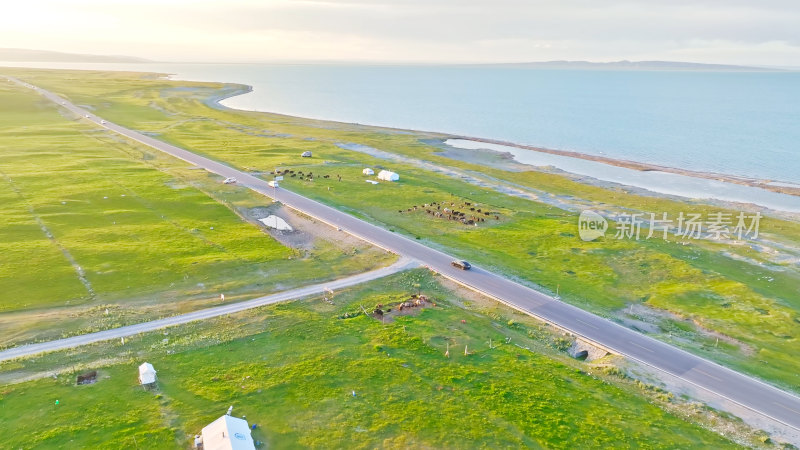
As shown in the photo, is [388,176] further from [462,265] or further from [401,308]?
[401,308]

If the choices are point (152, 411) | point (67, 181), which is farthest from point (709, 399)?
point (67, 181)

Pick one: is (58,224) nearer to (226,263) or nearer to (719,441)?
(226,263)

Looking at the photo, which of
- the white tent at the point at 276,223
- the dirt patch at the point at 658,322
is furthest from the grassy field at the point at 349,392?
the white tent at the point at 276,223

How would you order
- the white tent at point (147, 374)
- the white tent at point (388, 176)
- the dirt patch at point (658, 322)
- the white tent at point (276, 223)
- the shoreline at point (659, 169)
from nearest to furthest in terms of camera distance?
the white tent at point (147, 374)
the dirt patch at point (658, 322)
the white tent at point (276, 223)
the white tent at point (388, 176)
the shoreline at point (659, 169)

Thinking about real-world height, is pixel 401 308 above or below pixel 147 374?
above

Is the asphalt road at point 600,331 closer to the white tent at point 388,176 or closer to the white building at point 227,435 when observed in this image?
the white tent at point 388,176

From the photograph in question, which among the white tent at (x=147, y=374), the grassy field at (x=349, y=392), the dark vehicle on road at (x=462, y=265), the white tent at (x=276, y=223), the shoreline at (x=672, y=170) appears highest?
the shoreline at (x=672, y=170)

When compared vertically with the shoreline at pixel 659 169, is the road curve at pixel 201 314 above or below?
below

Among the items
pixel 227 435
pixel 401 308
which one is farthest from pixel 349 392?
pixel 401 308
